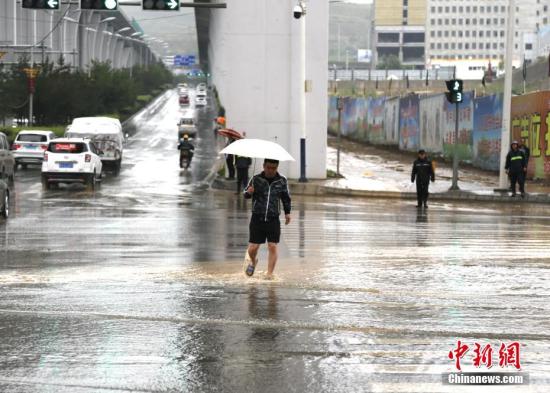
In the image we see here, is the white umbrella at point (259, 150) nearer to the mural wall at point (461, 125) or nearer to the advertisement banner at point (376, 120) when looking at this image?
the mural wall at point (461, 125)

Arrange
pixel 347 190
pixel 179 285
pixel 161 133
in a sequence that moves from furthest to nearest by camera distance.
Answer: pixel 161 133 → pixel 347 190 → pixel 179 285

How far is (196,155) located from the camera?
57.4 meters

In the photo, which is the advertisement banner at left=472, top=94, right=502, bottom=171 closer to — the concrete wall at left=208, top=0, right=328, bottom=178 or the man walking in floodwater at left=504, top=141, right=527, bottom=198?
the concrete wall at left=208, top=0, right=328, bottom=178

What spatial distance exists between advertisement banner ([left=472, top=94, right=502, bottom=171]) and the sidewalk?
1.70 feet

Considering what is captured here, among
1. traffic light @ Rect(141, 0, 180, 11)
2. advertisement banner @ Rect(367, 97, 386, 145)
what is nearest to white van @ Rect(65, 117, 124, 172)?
traffic light @ Rect(141, 0, 180, 11)

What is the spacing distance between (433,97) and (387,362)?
43.5 m

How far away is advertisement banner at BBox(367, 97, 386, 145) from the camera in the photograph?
206 feet

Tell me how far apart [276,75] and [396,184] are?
22.1 ft

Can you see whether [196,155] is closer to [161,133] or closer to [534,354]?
[161,133]

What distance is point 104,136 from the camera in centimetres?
4438

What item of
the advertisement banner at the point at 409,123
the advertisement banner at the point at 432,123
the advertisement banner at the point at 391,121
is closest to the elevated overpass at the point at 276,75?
the advertisement banner at the point at 432,123

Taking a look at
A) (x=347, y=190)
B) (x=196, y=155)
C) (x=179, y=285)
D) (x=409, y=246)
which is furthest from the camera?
(x=196, y=155)

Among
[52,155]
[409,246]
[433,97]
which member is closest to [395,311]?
[409,246]

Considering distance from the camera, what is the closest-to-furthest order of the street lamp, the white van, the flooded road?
the flooded road
the street lamp
the white van
